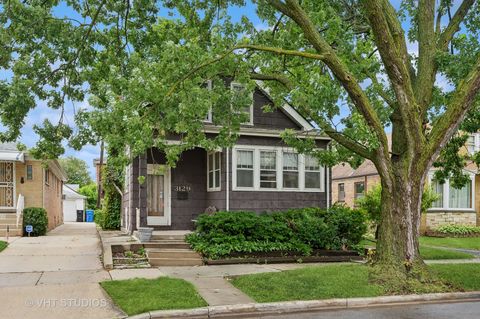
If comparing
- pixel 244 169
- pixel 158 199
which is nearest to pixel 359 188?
pixel 244 169

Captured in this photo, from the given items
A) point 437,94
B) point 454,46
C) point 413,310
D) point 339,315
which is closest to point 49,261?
point 339,315

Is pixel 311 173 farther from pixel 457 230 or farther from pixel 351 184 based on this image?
pixel 351 184

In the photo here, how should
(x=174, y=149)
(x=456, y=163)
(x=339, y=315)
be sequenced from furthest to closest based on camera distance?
1. (x=456, y=163)
2. (x=174, y=149)
3. (x=339, y=315)

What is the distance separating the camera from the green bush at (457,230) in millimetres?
23839

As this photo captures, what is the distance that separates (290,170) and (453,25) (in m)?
7.34

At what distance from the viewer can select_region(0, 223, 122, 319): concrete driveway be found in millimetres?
7587

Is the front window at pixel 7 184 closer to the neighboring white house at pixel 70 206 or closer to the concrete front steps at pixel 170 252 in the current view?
the concrete front steps at pixel 170 252

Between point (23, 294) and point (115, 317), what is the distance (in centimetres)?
246

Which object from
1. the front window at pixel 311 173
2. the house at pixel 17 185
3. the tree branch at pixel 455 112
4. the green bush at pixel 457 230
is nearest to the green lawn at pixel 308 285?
the tree branch at pixel 455 112

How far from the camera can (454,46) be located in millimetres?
11945

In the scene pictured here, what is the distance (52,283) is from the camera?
9734 millimetres

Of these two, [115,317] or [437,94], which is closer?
[115,317]

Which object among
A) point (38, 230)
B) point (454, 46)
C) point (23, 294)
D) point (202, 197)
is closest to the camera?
point (23, 294)

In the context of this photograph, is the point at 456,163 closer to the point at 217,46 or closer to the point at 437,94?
the point at 437,94
